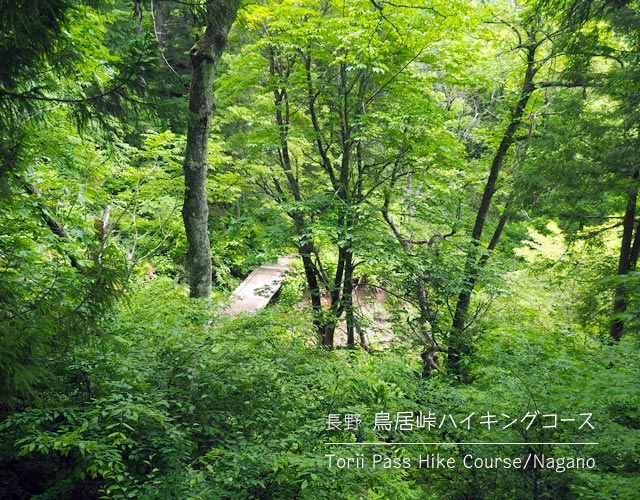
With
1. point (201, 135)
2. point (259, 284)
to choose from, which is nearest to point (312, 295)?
point (201, 135)

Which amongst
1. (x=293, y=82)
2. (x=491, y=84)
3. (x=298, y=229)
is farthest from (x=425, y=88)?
(x=298, y=229)

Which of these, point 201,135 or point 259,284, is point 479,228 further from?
point 259,284

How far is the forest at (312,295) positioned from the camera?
2506 mm

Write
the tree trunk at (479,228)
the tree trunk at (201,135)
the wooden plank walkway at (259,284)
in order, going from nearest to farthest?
the tree trunk at (201,135) → the tree trunk at (479,228) → the wooden plank walkway at (259,284)

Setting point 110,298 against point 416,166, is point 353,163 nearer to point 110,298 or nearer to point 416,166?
point 416,166

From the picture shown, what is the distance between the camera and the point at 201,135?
177 inches

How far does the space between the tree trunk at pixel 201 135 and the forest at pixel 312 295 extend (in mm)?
24

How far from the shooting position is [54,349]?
292 cm

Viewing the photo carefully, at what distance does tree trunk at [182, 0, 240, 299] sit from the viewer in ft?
13.6

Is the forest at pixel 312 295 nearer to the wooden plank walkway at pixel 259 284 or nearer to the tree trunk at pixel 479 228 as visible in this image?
the tree trunk at pixel 479 228

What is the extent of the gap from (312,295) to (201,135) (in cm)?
399

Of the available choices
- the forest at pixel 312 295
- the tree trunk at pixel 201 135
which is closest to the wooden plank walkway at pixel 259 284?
the forest at pixel 312 295

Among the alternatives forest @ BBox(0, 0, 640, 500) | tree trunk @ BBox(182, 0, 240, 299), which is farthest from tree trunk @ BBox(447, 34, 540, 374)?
tree trunk @ BBox(182, 0, 240, 299)

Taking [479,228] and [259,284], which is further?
[259,284]
